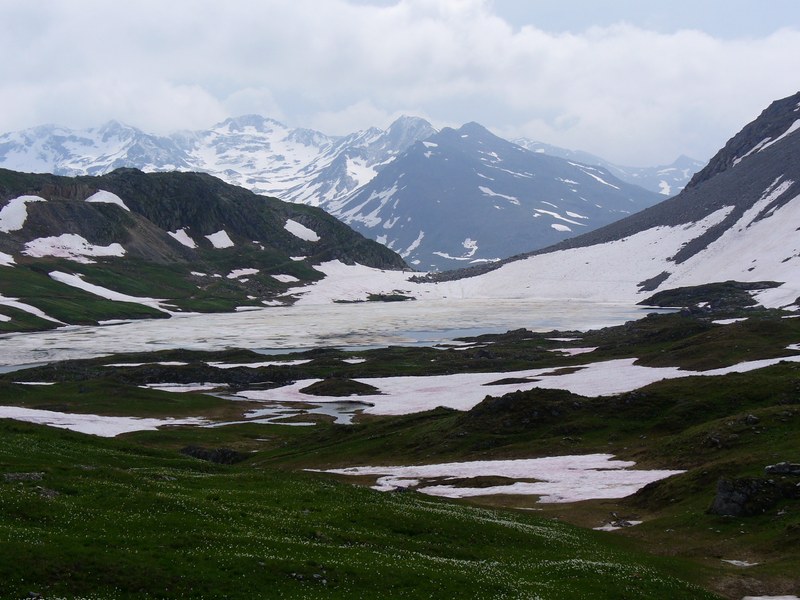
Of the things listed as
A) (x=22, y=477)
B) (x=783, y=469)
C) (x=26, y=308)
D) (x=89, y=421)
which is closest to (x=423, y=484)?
(x=783, y=469)

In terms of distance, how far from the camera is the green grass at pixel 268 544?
2248 cm

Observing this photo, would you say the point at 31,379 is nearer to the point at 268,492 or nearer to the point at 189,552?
the point at 268,492

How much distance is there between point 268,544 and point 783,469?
28.7m

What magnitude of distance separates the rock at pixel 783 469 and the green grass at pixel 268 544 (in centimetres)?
→ 969

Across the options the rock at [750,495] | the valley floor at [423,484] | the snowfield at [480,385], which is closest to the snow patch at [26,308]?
the valley floor at [423,484]

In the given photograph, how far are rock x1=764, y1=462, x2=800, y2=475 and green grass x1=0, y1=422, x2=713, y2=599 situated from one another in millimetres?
9693

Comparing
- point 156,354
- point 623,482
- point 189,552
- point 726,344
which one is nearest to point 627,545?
point 623,482

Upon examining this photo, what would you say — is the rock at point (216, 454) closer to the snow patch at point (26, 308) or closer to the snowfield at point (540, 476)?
the snowfield at point (540, 476)

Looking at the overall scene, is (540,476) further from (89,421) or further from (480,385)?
(480,385)

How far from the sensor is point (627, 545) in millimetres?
39188

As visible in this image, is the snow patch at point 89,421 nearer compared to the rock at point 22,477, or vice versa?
the rock at point 22,477

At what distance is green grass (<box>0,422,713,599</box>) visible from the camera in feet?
73.8

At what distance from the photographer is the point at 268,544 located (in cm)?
2731

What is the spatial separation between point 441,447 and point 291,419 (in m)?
31.1
